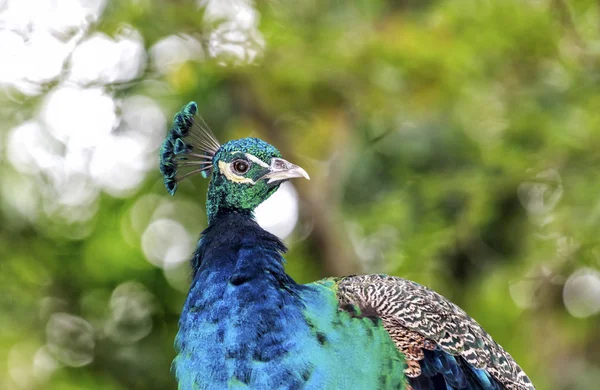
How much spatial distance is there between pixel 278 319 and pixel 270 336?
0.06 meters

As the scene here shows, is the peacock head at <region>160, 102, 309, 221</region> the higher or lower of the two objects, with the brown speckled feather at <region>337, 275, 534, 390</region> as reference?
higher

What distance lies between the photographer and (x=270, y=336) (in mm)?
2215

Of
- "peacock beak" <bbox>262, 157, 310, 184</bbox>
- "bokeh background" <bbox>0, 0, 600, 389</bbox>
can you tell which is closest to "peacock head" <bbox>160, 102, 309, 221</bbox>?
"peacock beak" <bbox>262, 157, 310, 184</bbox>

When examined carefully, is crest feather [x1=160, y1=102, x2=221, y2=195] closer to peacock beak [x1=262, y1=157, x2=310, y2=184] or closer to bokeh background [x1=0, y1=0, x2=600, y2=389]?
peacock beak [x1=262, y1=157, x2=310, y2=184]

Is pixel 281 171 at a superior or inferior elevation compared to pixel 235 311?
superior

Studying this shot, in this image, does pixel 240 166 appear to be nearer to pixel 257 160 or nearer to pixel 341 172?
pixel 257 160

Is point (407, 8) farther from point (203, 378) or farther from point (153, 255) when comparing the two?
point (203, 378)

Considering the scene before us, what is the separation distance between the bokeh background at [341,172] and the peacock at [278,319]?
7.28 feet

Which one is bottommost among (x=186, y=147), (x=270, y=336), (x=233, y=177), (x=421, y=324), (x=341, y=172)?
(x=270, y=336)

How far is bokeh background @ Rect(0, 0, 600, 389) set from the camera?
16.4 ft

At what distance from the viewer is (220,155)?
8.64 ft

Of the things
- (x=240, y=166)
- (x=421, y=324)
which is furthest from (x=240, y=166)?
(x=421, y=324)

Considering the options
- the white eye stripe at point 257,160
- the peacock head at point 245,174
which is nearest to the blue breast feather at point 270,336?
the peacock head at point 245,174

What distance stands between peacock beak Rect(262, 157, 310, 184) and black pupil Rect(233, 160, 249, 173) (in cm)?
7
